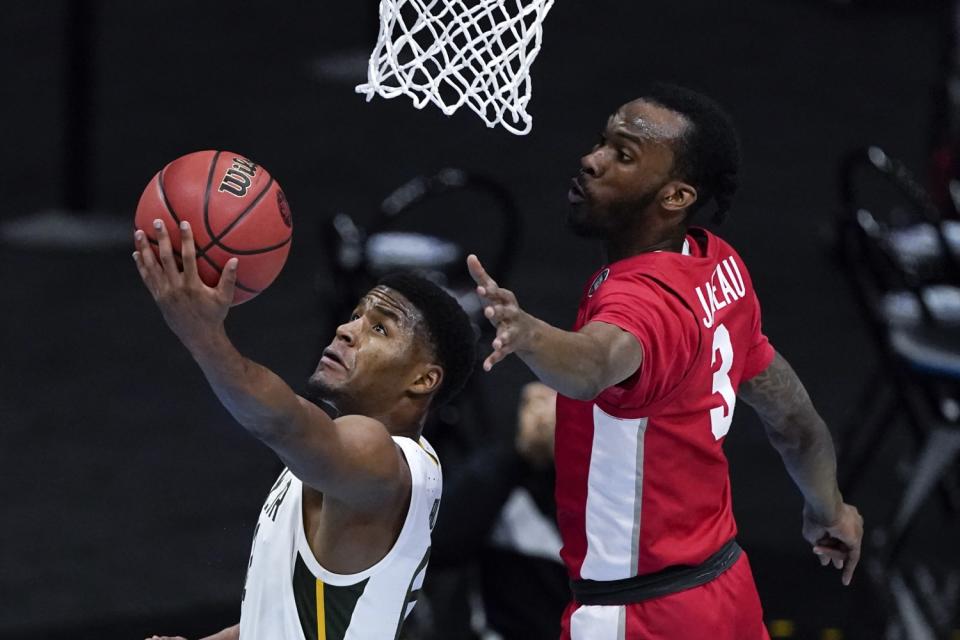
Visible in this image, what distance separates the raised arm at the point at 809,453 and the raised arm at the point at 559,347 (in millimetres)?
735

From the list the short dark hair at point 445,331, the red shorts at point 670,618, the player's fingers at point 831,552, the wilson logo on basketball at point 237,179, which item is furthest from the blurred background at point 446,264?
the wilson logo on basketball at point 237,179

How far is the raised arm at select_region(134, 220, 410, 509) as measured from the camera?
2.69 meters

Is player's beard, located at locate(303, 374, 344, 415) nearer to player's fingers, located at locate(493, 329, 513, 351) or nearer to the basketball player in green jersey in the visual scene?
the basketball player in green jersey

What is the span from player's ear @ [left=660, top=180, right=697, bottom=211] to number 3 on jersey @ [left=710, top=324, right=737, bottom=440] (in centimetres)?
25

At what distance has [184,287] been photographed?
2.68m

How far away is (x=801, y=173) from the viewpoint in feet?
37.4

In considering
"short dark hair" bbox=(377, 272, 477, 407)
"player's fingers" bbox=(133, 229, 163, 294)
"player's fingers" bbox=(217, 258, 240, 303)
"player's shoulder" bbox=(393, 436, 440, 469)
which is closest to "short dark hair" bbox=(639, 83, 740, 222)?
"short dark hair" bbox=(377, 272, 477, 407)

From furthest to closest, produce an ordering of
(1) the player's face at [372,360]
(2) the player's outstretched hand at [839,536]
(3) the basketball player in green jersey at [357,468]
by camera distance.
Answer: (2) the player's outstretched hand at [839,536]
(1) the player's face at [372,360]
(3) the basketball player in green jersey at [357,468]

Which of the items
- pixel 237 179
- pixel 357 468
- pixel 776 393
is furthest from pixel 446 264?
pixel 357 468

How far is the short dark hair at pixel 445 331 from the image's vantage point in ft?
10.8

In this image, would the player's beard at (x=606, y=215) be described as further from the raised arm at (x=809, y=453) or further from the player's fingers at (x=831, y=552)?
the player's fingers at (x=831, y=552)

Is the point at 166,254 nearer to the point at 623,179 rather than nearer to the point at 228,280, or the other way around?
the point at 228,280

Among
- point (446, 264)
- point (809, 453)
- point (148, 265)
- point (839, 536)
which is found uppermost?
point (148, 265)

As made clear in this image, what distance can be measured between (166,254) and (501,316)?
549mm
